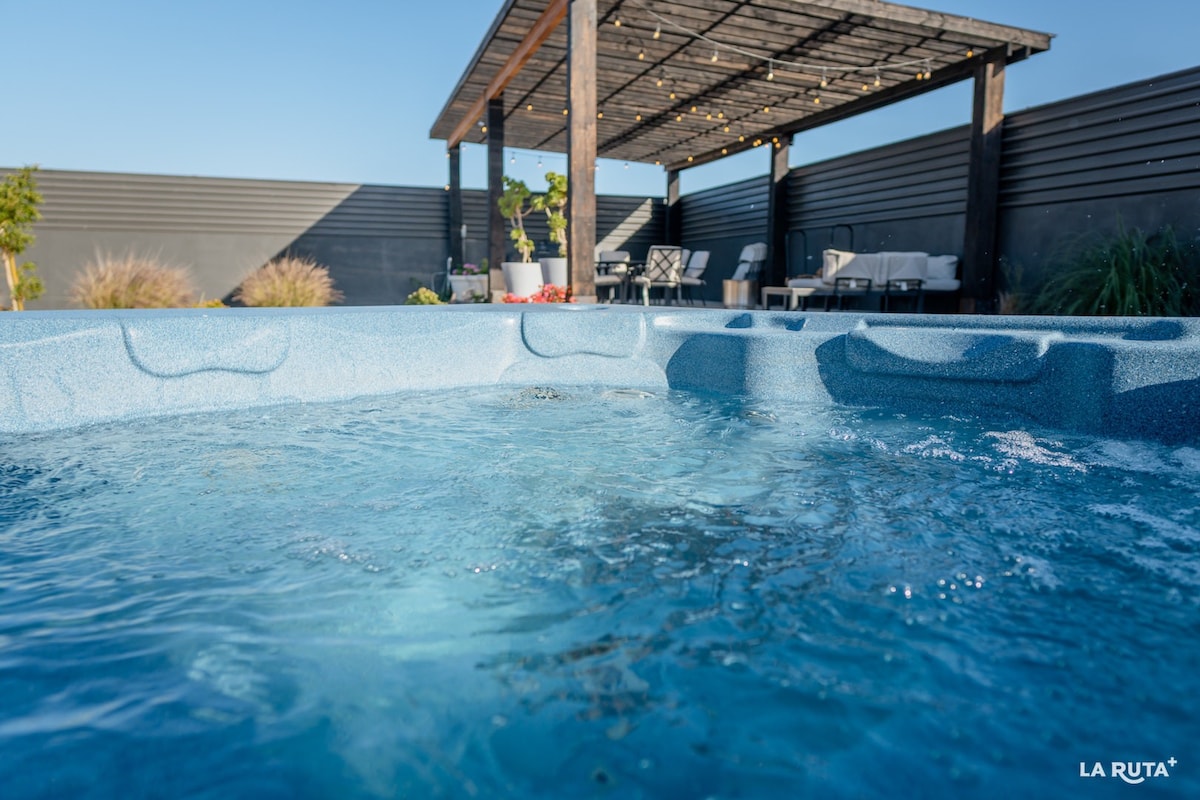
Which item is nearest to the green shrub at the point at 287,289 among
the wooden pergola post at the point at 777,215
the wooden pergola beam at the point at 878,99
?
the wooden pergola post at the point at 777,215

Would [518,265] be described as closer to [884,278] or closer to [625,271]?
[625,271]

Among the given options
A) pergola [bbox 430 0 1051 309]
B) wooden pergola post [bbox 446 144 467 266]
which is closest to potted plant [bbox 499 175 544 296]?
pergola [bbox 430 0 1051 309]

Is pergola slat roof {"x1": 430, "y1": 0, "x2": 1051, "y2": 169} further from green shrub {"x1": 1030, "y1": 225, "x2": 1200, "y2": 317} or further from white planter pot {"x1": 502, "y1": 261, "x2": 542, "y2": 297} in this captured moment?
green shrub {"x1": 1030, "y1": 225, "x2": 1200, "y2": 317}

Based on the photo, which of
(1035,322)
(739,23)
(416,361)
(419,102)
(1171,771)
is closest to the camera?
(1171,771)

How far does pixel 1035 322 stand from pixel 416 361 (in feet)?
8.74

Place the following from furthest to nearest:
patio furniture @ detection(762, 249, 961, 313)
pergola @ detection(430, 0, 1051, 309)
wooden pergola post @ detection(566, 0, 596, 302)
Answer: patio furniture @ detection(762, 249, 961, 313), pergola @ detection(430, 0, 1051, 309), wooden pergola post @ detection(566, 0, 596, 302)

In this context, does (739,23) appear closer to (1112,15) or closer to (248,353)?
(248,353)

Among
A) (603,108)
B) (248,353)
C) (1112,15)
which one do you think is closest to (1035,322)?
(248,353)

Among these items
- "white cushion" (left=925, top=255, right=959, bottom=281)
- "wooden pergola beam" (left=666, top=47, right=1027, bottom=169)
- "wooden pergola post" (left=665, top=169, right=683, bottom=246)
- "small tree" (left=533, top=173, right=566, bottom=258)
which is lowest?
"white cushion" (left=925, top=255, right=959, bottom=281)

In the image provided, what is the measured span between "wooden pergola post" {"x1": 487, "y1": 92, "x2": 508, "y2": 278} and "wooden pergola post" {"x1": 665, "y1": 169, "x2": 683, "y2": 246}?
4259 millimetres

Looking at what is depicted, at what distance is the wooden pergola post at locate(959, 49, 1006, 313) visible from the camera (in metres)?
6.23

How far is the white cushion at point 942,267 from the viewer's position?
6758mm

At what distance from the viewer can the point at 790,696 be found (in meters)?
0.88

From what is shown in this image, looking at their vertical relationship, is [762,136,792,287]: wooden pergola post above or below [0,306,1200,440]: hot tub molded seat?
above
